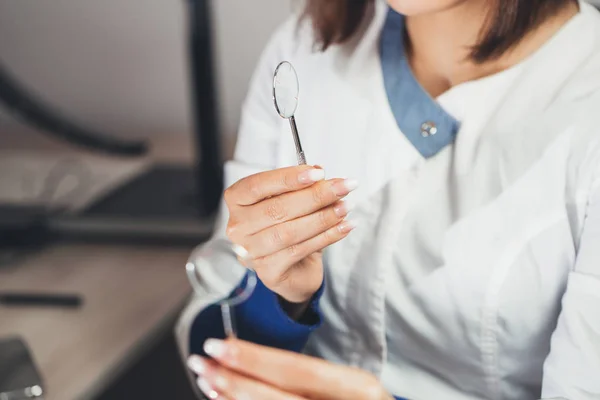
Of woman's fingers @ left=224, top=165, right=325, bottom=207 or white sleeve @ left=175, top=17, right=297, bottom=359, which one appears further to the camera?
white sleeve @ left=175, top=17, right=297, bottom=359

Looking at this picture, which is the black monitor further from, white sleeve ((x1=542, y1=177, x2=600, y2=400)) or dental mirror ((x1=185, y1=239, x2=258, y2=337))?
white sleeve ((x1=542, y1=177, x2=600, y2=400))

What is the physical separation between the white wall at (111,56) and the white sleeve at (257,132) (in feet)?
0.99

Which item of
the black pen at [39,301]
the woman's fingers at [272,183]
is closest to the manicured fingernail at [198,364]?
the woman's fingers at [272,183]

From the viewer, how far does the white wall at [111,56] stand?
3.18ft

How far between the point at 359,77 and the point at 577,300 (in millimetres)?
225

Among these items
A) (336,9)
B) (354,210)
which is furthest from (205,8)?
(354,210)

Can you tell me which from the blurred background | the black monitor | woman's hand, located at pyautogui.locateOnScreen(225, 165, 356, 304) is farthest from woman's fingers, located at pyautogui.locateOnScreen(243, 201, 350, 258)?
the black monitor

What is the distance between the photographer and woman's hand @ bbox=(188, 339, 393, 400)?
349 millimetres

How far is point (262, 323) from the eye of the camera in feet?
1.74

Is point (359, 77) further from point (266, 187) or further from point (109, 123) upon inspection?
point (109, 123)

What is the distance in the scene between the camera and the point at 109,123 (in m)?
1.04

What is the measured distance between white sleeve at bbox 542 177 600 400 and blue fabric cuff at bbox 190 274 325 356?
0.55 feet

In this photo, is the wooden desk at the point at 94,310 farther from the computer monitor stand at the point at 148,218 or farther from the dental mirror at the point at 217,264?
the dental mirror at the point at 217,264

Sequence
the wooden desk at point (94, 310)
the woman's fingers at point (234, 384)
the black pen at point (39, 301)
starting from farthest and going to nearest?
1. the black pen at point (39, 301)
2. the wooden desk at point (94, 310)
3. the woman's fingers at point (234, 384)
